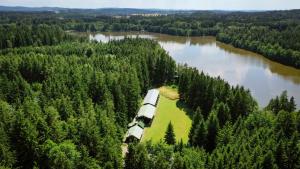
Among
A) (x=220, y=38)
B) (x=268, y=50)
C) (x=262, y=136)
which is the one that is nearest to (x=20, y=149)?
(x=262, y=136)

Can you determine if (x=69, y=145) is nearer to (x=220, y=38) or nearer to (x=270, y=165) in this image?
(x=270, y=165)

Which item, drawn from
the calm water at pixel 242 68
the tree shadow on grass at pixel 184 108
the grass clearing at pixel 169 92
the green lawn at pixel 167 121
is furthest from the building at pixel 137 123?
the calm water at pixel 242 68

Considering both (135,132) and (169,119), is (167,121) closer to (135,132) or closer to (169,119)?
(169,119)

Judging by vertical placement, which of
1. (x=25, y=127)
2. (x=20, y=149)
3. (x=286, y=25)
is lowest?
(x=20, y=149)

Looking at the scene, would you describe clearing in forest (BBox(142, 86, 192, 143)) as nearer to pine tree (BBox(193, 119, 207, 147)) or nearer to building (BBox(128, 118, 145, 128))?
building (BBox(128, 118, 145, 128))

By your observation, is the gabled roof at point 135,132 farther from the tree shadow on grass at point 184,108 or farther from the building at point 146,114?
the tree shadow on grass at point 184,108

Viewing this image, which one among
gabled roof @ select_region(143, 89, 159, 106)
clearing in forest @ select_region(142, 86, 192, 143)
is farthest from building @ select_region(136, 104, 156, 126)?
gabled roof @ select_region(143, 89, 159, 106)
